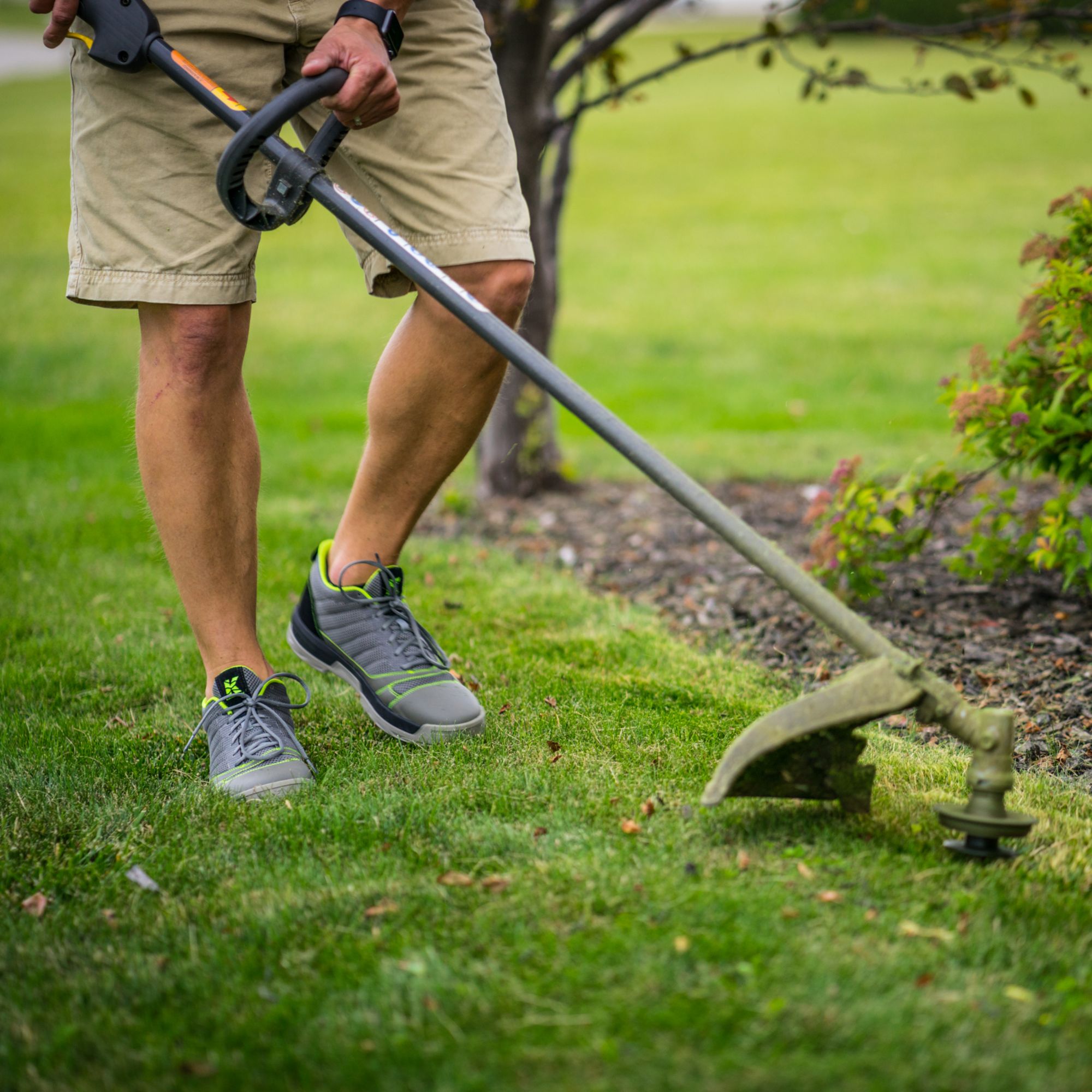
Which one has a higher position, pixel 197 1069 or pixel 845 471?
pixel 845 471

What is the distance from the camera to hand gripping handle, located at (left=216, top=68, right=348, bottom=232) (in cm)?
212

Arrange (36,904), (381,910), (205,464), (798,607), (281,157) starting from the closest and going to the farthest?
(381,910) < (36,904) < (281,157) < (205,464) < (798,607)

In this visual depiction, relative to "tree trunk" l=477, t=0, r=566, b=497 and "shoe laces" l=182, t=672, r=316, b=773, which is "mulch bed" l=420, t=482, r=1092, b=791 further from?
"shoe laces" l=182, t=672, r=316, b=773

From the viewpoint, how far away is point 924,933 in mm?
1735

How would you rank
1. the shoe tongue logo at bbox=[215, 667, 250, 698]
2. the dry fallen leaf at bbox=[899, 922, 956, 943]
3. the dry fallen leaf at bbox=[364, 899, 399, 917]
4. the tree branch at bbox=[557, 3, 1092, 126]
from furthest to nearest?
the tree branch at bbox=[557, 3, 1092, 126] < the shoe tongue logo at bbox=[215, 667, 250, 698] < the dry fallen leaf at bbox=[364, 899, 399, 917] < the dry fallen leaf at bbox=[899, 922, 956, 943]

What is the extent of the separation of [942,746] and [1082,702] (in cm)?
41

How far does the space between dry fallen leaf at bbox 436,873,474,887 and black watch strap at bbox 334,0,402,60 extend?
1597mm

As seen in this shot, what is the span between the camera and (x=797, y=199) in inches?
707

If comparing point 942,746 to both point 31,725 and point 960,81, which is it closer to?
point 31,725

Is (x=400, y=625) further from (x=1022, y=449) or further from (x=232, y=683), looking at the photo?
(x=1022, y=449)

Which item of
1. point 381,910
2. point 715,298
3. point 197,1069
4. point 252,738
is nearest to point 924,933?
point 381,910

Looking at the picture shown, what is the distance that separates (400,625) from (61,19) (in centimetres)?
145

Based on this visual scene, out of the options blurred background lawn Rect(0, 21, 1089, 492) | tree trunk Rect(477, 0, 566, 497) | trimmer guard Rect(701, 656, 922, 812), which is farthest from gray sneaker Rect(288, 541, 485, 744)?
tree trunk Rect(477, 0, 566, 497)

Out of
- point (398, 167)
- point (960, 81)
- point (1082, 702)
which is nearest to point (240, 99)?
point (398, 167)
